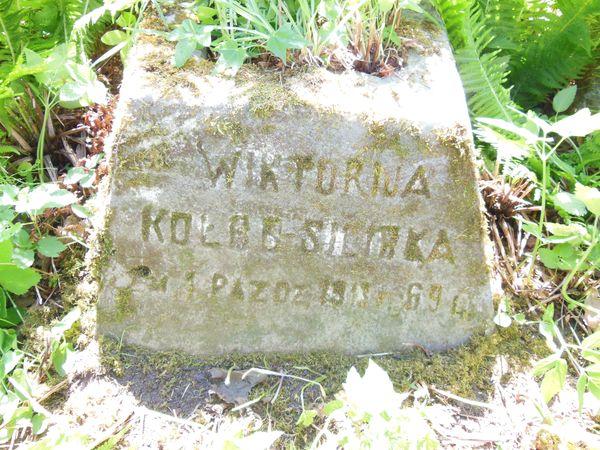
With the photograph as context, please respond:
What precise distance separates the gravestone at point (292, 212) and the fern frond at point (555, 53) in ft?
3.33

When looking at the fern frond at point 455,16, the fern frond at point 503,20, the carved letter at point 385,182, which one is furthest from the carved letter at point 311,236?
the fern frond at point 503,20

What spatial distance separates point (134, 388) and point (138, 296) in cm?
35

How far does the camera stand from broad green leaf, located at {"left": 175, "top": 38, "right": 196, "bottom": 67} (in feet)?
6.30

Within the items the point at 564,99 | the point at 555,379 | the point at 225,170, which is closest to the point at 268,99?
the point at 225,170

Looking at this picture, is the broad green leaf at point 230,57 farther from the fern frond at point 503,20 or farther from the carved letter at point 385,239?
the fern frond at point 503,20

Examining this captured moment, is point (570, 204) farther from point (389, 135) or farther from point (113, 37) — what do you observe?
point (113, 37)

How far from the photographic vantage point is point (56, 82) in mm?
2189

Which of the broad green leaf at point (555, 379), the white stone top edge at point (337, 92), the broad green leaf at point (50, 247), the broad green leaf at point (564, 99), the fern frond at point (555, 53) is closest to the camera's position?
the broad green leaf at point (555, 379)

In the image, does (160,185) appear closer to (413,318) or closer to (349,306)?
(349,306)

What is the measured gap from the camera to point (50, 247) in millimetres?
2232

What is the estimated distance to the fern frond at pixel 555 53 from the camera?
2.83 meters

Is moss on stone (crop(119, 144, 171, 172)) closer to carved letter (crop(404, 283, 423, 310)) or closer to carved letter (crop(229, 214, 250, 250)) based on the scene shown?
carved letter (crop(229, 214, 250, 250))

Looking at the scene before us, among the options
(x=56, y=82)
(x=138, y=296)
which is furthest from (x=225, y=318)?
(x=56, y=82)

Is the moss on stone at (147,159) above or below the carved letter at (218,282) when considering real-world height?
above
